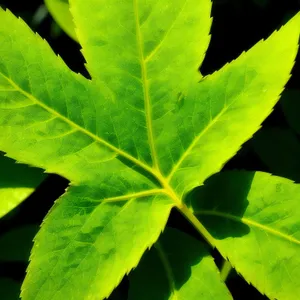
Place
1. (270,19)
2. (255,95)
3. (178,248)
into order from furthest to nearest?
(270,19) < (178,248) < (255,95)

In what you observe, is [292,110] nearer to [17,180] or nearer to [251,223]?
[251,223]

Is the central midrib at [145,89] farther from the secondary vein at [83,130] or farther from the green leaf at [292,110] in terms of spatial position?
the green leaf at [292,110]

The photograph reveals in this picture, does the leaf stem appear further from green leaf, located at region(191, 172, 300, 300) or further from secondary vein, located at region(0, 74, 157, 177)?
secondary vein, located at region(0, 74, 157, 177)

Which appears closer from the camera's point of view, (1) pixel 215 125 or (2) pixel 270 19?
(1) pixel 215 125

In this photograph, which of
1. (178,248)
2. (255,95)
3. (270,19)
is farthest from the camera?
(270,19)

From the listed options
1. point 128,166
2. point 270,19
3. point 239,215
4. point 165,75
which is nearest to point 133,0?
point 165,75

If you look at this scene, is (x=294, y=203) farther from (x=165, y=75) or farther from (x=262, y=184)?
(x=165, y=75)
